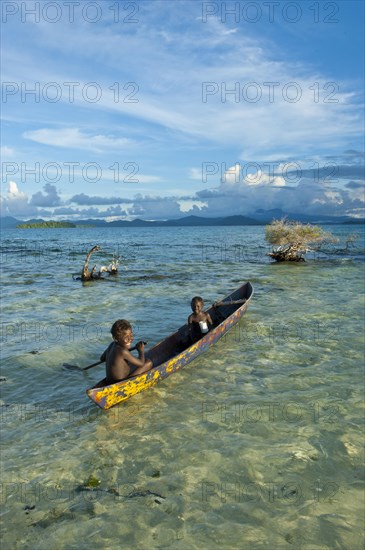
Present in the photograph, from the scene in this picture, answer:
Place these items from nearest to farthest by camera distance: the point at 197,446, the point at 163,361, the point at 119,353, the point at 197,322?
the point at 197,446 < the point at 119,353 < the point at 163,361 < the point at 197,322

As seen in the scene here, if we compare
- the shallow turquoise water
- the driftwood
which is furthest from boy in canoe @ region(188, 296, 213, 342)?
the driftwood

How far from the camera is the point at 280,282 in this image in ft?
95.3

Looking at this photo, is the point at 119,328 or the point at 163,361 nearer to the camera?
the point at 119,328

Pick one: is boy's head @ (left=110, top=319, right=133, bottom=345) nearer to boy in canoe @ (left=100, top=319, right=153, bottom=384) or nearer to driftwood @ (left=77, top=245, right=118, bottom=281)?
boy in canoe @ (left=100, top=319, right=153, bottom=384)

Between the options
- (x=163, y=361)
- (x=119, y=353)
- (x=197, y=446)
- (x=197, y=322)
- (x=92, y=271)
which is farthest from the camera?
(x=92, y=271)

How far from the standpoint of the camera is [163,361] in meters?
12.6

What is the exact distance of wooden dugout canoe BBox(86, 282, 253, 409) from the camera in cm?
882

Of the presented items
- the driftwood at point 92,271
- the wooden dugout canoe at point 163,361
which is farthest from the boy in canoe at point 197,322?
the driftwood at point 92,271

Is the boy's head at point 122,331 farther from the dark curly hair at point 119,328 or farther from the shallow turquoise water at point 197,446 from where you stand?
the shallow turquoise water at point 197,446

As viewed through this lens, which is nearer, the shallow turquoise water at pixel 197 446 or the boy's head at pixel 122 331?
the shallow turquoise water at pixel 197 446

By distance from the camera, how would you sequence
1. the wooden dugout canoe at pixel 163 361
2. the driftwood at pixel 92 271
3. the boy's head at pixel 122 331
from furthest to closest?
the driftwood at pixel 92 271 → the boy's head at pixel 122 331 → the wooden dugout canoe at pixel 163 361

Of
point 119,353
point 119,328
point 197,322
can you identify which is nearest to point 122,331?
point 119,328

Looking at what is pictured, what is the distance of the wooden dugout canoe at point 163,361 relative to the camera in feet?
28.9

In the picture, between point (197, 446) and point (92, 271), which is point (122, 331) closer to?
point (197, 446)
